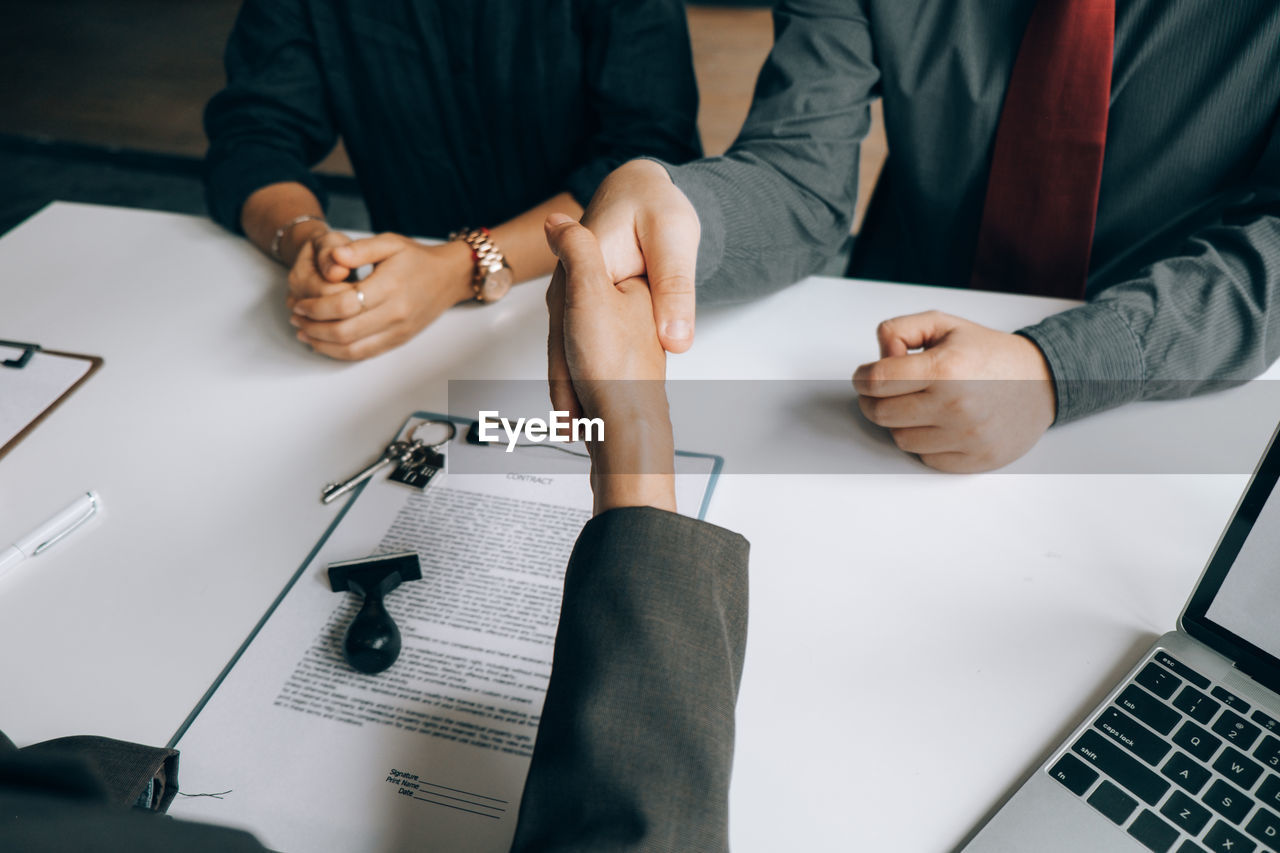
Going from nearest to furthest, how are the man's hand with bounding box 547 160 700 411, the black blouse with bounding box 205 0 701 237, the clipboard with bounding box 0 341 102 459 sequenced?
the man's hand with bounding box 547 160 700 411, the clipboard with bounding box 0 341 102 459, the black blouse with bounding box 205 0 701 237

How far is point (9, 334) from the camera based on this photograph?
0.87m

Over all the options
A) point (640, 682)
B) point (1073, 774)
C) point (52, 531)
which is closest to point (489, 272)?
point (52, 531)

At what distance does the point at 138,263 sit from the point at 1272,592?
1.15 meters

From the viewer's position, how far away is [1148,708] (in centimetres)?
48

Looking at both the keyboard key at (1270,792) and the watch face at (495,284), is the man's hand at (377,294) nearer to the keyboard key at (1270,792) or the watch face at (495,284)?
the watch face at (495,284)

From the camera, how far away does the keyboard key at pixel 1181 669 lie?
1.58ft

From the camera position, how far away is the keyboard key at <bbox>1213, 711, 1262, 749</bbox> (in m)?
0.45

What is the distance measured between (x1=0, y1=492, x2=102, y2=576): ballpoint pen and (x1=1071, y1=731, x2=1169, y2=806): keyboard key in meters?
0.76

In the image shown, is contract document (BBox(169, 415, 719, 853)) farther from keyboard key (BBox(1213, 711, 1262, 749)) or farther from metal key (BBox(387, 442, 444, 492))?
keyboard key (BBox(1213, 711, 1262, 749))

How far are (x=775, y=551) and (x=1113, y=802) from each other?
26cm

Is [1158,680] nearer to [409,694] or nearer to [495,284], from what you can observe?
[409,694]

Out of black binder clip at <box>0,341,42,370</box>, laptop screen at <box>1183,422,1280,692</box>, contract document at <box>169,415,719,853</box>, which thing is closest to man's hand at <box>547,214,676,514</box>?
contract document at <box>169,415,719,853</box>

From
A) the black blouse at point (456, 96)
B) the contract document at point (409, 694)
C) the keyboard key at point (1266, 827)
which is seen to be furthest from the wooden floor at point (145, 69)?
the keyboard key at point (1266, 827)

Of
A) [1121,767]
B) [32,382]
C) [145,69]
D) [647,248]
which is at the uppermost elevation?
[647,248]
